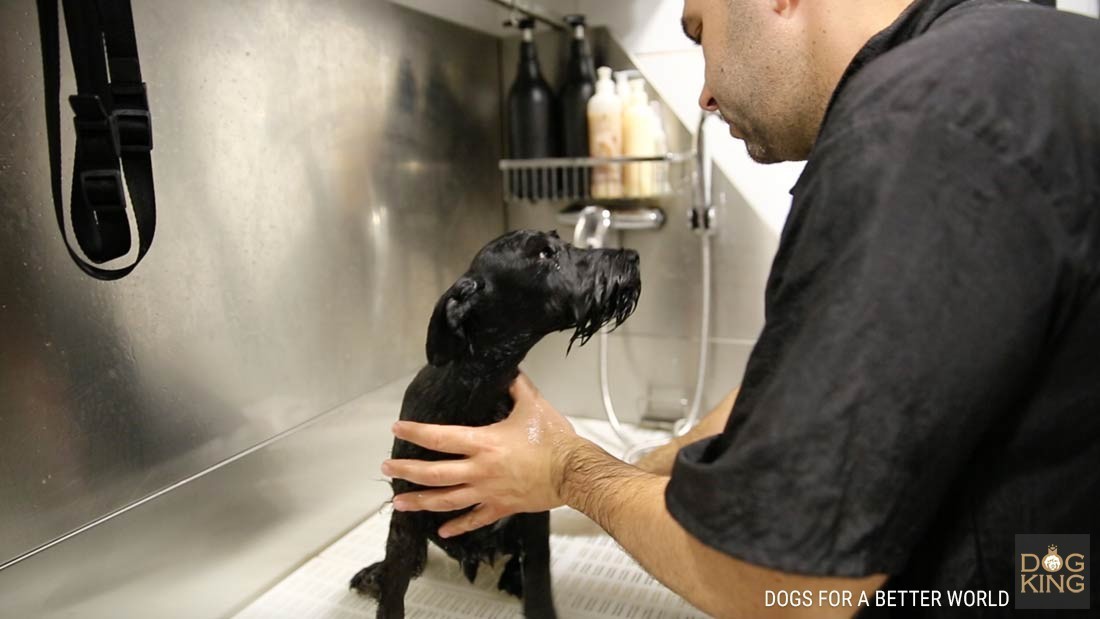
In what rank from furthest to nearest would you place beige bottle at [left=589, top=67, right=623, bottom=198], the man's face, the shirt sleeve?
beige bottle at [left=589, top=67, right=623, bottom=198], the man's face, the shirt sleeve

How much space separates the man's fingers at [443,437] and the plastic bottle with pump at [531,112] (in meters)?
1.00

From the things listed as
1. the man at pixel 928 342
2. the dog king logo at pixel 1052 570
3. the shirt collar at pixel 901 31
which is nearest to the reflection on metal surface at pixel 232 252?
the man at pixel 928 342

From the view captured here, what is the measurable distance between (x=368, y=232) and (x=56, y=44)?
735 millimetres

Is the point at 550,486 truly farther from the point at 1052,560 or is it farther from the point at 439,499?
the point at 1052,560

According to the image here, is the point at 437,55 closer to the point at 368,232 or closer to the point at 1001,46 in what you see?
the point at 368,232

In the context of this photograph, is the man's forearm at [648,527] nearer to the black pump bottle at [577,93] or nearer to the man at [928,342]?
the man at [928,342]

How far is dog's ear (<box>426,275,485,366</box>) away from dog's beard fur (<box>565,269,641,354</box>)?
17 cm

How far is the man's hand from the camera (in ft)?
3.36

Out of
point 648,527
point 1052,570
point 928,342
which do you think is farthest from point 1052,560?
point 648,527

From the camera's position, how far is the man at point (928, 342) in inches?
23.2

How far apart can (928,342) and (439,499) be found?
0.71 meters

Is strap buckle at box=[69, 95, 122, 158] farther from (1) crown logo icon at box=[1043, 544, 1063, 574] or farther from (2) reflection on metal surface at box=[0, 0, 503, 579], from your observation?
(1) crown logo icon at box=[1043, 544, 1063, 574]

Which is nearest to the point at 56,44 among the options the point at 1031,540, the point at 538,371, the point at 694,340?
the point at 1031,540

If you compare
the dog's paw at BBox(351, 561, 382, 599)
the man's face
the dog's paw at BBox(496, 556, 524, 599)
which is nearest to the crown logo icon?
the man's face
